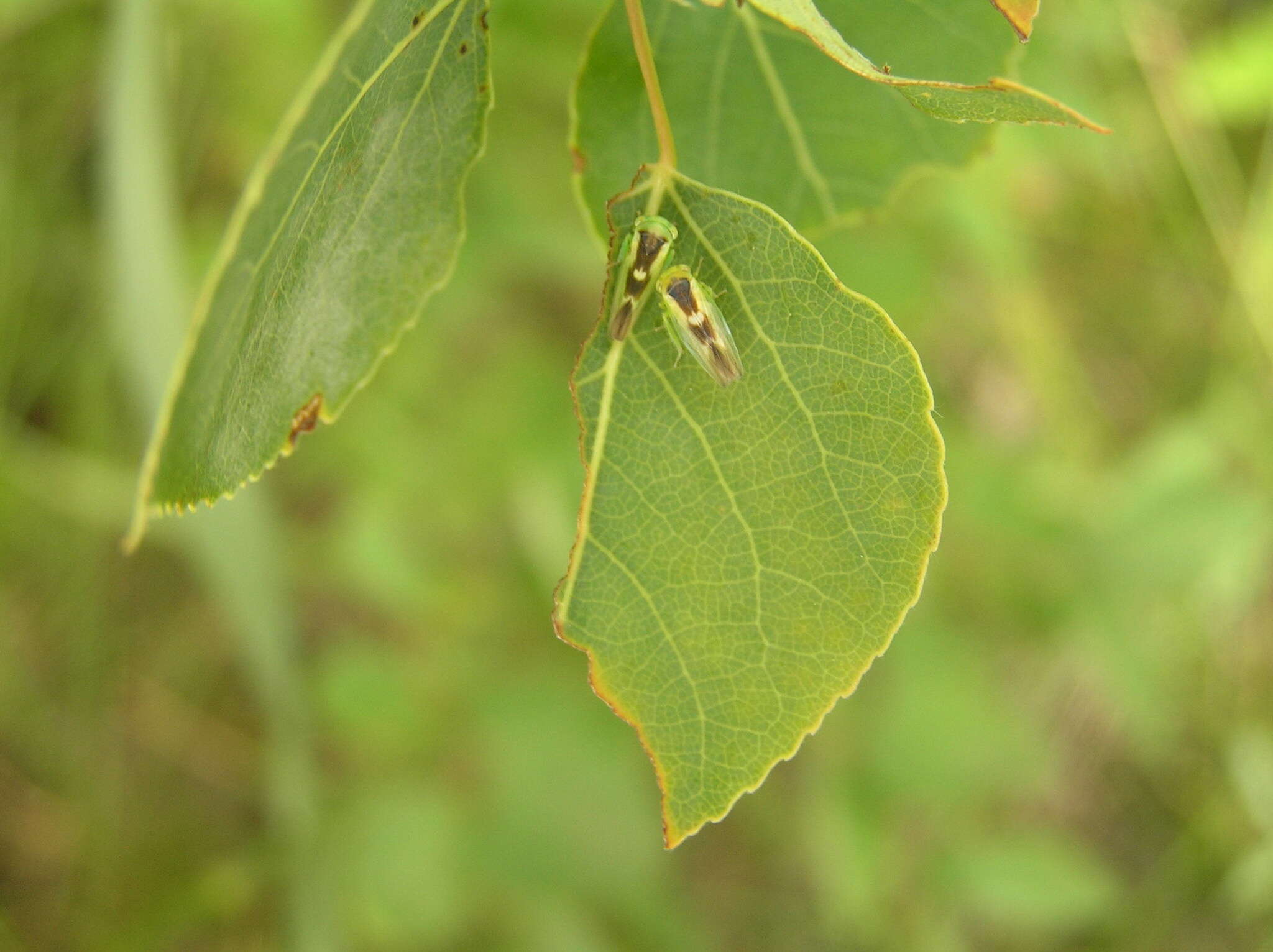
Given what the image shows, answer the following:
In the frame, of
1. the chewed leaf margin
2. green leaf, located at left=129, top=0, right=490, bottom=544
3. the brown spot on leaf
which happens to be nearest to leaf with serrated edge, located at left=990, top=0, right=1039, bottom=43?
the chewed leaf margin

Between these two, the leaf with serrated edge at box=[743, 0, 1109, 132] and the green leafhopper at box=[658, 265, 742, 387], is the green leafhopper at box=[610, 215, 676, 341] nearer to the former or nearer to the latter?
the green leafhopper at box=[658, 265, 742, 387]

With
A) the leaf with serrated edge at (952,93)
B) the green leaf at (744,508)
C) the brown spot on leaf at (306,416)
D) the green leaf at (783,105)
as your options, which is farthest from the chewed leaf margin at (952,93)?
the brown spot on leaf at (306,416)

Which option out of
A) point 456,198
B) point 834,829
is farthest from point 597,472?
point 834,829

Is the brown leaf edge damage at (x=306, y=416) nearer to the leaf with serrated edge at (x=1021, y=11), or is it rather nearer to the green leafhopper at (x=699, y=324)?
the green leafhopper at (x=699, y=324)

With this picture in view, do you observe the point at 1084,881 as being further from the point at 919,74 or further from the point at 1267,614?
the point at 919,74

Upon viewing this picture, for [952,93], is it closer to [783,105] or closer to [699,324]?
[699,324]

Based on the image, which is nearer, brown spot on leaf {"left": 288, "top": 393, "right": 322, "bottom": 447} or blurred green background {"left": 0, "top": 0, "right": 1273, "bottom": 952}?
brown spot on leaf {"left": 288, "top": 393, "right": 322, "bottom": 447}
